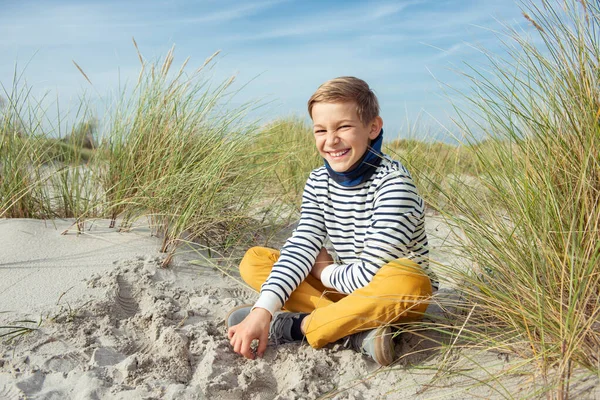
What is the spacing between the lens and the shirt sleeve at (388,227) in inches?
75.0

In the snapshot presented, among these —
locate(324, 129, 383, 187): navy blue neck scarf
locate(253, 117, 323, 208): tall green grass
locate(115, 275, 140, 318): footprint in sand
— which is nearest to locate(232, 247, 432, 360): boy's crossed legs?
locate(324, 129, 383, 187): navy blue neck scarf

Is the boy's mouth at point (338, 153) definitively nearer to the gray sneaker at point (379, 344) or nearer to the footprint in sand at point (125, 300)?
the gray sneaker at point (379, 344)

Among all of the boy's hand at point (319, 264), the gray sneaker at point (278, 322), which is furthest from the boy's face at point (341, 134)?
the gray sneaker at point (278, 322)

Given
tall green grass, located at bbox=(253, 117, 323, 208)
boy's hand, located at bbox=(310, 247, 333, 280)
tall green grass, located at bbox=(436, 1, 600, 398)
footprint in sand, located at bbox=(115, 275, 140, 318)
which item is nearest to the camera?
tall green grass, located at bbox=(436, 1, 600, 398)

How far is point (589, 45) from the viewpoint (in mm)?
1828

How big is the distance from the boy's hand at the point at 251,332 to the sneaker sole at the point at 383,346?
399mm

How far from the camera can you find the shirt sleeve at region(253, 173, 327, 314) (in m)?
2.02

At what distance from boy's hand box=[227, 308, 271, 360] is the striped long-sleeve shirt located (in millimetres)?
45

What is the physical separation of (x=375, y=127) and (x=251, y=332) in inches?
35.2

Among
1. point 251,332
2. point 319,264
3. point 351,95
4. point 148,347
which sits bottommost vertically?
point 148,347

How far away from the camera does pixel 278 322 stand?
6.77ft

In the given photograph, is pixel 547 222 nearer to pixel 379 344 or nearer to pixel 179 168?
pixel 379 344

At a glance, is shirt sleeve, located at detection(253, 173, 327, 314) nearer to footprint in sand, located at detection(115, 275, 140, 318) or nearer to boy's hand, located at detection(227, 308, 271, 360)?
boy's hand, located at detection(227, 308, 271, 360)

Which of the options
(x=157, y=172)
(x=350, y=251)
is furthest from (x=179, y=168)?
(x=350, y=251)
